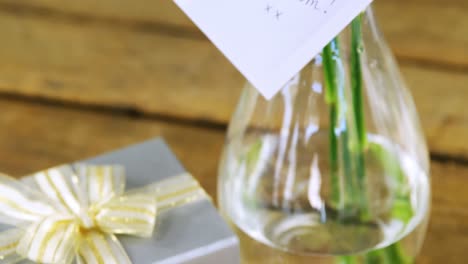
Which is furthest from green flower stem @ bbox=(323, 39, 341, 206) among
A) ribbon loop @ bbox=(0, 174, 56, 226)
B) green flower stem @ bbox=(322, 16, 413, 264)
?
ribbon loop @ bbox=(0, 174, 56, 226)

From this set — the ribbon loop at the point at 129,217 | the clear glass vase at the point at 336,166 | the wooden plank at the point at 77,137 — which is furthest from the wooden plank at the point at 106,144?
the ribbon loop at the point at 129,217

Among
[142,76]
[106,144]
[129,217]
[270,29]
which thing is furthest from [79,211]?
[142,76]

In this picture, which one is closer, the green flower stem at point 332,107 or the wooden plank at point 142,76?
the green flower stem at point 332,107

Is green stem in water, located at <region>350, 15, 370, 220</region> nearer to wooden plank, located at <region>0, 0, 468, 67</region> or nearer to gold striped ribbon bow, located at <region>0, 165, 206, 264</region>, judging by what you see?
gold striped ribbon bow, located at <region>0, 165, 206, 264</region>

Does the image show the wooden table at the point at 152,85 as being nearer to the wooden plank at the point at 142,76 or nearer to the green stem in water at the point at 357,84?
the wooden plank at the point at 142,76

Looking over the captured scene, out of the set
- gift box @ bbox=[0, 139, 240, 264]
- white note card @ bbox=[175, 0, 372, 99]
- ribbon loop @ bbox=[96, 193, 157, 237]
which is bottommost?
gift box @ bbox=[0, 139, 240, 264]

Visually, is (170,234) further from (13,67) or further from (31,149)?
(13,67)
